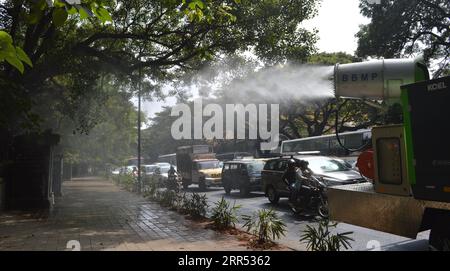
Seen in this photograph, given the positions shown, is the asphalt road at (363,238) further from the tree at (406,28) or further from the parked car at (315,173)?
the tree at (406,28)

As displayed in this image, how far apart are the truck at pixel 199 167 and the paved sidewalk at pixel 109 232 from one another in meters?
9.94

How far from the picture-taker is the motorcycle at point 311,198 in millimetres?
10898

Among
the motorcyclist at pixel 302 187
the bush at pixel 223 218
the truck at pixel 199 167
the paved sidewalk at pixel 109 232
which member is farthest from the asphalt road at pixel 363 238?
the truck at pixel 199 167

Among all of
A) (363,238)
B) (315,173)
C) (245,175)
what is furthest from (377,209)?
(245,175)

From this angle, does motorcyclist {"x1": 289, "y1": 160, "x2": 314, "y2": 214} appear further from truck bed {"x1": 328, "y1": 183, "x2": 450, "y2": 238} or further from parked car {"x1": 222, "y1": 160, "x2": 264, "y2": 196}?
parked car {"x1": 222, "y1": 160, "x2": 264, "y2": 196}

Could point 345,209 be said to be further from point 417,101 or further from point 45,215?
point 45,215

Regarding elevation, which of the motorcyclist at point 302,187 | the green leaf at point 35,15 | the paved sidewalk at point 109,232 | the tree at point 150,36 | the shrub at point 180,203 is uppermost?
the tree at point 150,36

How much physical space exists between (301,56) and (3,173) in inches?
435

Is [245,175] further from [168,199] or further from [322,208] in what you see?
[322,208]

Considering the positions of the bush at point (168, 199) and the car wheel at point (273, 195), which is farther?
the bush at point (168, 199)

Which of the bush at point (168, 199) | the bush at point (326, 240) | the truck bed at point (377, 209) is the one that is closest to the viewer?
the truck bed at point (377, 209)

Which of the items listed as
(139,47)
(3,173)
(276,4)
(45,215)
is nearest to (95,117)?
(139,47)
